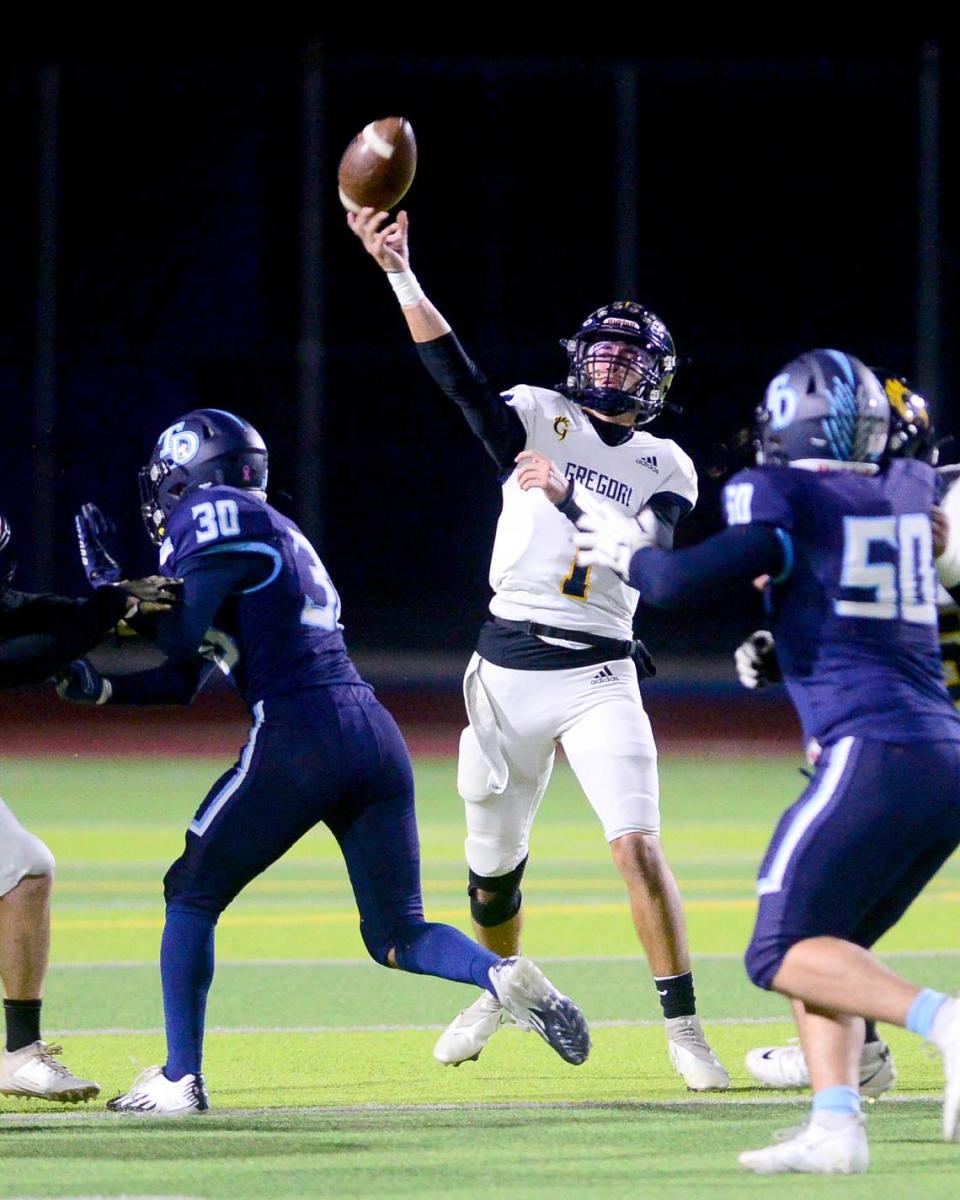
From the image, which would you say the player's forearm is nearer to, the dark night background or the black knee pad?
the black knee pad

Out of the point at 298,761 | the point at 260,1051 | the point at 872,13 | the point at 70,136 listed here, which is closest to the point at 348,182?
the point at 298,761

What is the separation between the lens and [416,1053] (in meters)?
5.59

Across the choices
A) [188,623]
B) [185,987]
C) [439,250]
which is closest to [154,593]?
[188,623]

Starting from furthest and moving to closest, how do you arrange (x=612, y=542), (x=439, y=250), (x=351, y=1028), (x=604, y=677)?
(x=439, y=250), (x=351, y=1028), (x=604, y=677), (x=612, y=542)

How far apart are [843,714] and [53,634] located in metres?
1.85

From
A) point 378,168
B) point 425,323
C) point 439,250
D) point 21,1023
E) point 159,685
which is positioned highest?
point 439,250

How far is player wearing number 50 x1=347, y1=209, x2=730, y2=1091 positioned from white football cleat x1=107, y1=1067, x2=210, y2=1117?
0.92 m

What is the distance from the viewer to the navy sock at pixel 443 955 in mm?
4703

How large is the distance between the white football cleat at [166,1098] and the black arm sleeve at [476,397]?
5.90 ft

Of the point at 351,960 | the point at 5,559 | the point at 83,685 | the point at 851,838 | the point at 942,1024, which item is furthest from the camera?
the point at 351,960

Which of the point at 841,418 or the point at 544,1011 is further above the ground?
the point at 841,418

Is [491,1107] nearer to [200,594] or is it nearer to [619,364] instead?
[200,594]

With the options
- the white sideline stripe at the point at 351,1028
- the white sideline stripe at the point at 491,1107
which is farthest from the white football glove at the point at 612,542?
the white sideline stripe at the point at 351,1028

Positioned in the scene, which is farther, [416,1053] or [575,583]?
[416,1053]
